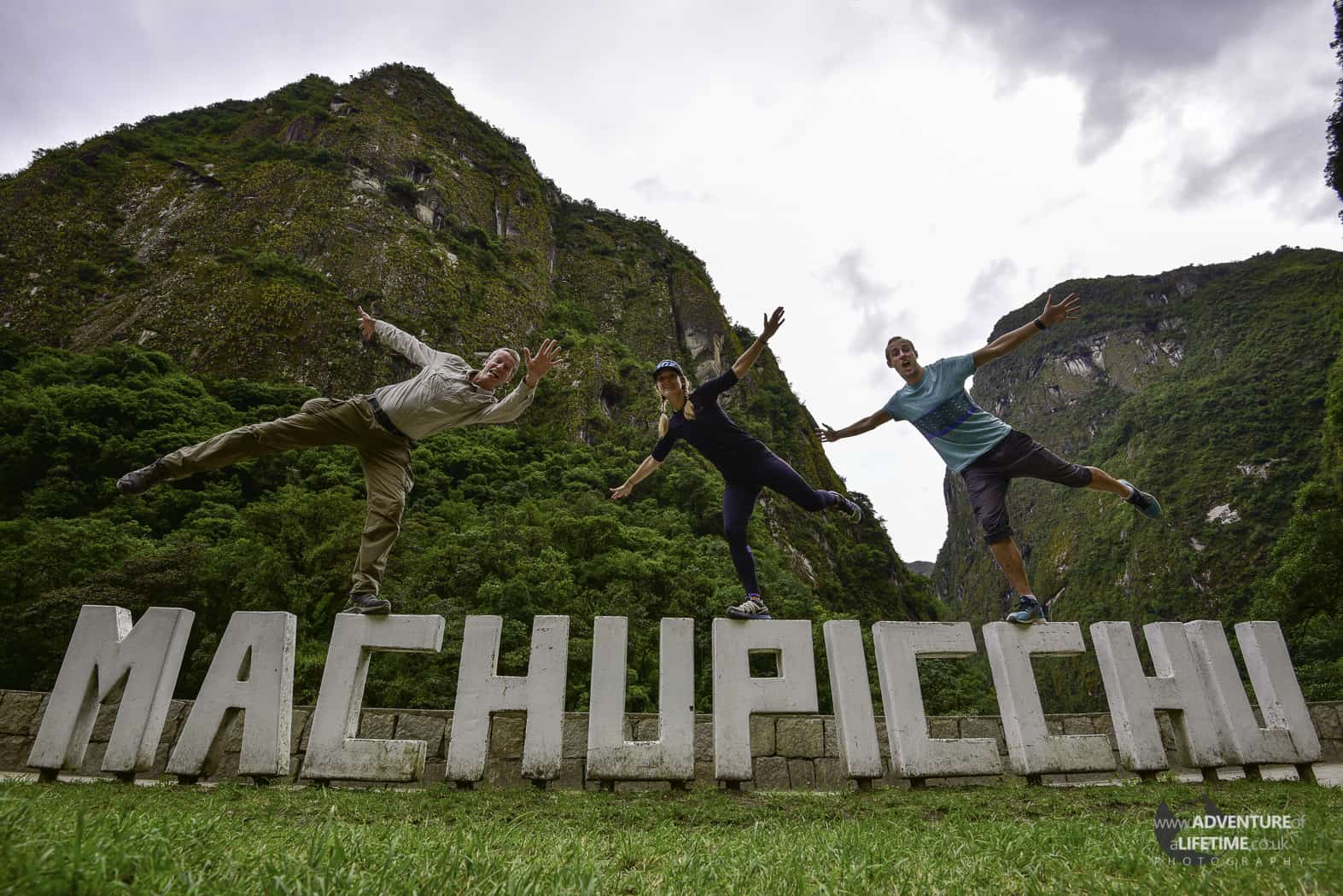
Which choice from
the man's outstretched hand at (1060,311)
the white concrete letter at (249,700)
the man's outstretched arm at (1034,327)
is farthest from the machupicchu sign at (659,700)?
the man's outstretched hand at (1060,311)

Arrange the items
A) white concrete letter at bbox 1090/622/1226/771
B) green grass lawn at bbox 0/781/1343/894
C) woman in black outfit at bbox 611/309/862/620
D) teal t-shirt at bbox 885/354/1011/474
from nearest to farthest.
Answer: green grass lawn at bbox 0/781/1343/894 < white concrete letter at bbox 1090/622/1226/771 < woman in black outfit at bbox 611/309/862/620 < teal t-shirt at bbox 885/354/1011/474

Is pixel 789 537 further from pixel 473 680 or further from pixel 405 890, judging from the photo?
pixel 405 890

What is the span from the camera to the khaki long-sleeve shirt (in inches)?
197

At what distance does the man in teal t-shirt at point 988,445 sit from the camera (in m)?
5.43

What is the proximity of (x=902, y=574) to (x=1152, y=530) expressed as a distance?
3299cm

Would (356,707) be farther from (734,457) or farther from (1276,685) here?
(1276,685)

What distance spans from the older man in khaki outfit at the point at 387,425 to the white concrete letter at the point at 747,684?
256 centimetres

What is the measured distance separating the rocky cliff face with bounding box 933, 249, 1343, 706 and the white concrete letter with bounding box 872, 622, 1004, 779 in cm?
4488

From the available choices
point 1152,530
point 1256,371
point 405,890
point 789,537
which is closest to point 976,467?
point 405,890

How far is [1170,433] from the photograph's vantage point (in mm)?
62125

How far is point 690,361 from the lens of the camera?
47906 millimetres

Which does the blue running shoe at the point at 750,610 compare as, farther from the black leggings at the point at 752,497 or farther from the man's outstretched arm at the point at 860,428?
the man's outstretched arm at the point at 860,428

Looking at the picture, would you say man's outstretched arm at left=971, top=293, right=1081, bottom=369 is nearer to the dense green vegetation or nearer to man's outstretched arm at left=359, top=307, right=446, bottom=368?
man's outstretched arm at left=359, top=307, right=446, bottom=368

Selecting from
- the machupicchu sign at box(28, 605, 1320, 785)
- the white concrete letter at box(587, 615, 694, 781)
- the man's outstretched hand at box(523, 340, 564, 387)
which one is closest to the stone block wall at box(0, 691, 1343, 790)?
the white concrete letter at box(587, 615, 694, 781)
